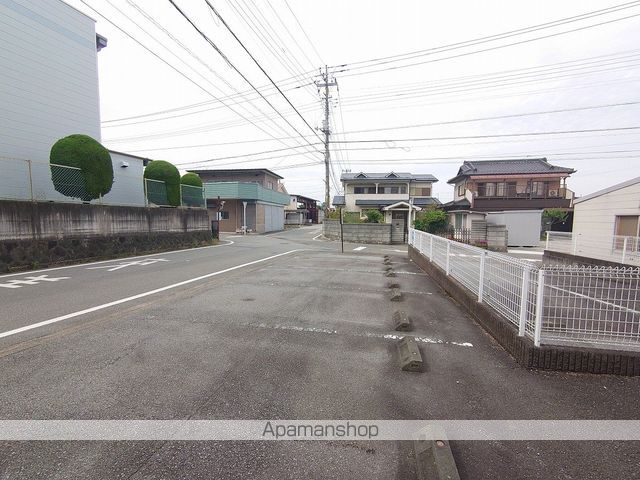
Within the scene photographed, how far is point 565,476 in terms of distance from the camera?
194 centimetres

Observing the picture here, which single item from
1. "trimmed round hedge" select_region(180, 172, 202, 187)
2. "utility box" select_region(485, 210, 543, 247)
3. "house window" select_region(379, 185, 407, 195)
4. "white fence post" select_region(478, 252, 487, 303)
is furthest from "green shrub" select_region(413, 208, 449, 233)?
"white fence post" select_region(478, 252, 487, 303)

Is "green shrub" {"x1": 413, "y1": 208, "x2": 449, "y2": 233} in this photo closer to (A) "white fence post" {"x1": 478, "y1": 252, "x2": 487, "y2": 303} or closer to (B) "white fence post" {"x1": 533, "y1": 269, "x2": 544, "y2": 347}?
(A) "white fence post" {"x1": 478, "y1": 252, "x2": 487, "y2": 303}

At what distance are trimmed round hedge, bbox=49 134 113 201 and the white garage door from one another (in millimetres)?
21791

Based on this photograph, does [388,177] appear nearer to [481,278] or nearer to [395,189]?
[395,189]

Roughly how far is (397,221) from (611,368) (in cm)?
2289

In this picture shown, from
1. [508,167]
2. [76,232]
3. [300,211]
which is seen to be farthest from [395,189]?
[76,232]

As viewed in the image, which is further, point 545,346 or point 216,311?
point 216,311

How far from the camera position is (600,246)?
35.7 ft

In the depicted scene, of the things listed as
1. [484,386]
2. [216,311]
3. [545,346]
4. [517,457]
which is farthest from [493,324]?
[216,311]

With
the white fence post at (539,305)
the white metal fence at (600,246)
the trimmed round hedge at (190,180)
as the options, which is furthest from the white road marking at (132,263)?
the white metal fence at (600,246)

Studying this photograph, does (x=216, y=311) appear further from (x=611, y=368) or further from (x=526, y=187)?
(x=526, y=187)

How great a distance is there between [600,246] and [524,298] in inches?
412

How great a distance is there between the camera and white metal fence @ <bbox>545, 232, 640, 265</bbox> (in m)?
9.30

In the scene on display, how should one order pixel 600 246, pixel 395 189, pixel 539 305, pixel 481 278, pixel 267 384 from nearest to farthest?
pixel 267 384 < pixel 539 305 < pixel 481 278 < pixel 600 246 < pixel 395 189
